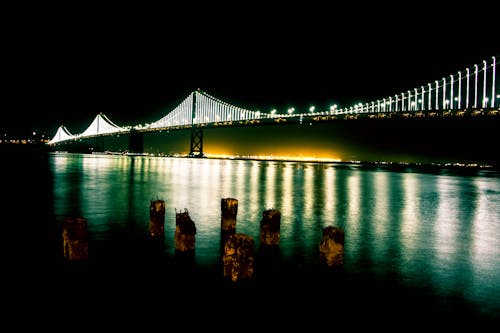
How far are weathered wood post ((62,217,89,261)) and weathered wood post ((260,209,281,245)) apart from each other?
2.48 m

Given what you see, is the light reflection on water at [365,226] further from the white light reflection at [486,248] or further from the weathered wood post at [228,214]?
the weathered wood post at [228,214]

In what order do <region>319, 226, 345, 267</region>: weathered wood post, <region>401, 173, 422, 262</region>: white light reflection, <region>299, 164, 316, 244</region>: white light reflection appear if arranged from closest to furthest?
<region>319, 226, 345, 267</region>: weathered wood post, <region>401, 173, 422, 262</region>: white light reflection, <region>299, 164, 316, 244</region>: white light reflection

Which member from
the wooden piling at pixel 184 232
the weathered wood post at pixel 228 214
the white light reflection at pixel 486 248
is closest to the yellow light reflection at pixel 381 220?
the white light reflection at pixel 486 248

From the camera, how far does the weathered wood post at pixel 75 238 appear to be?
5.60 m

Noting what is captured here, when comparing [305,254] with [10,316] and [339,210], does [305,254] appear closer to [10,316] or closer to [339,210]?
[10,316]

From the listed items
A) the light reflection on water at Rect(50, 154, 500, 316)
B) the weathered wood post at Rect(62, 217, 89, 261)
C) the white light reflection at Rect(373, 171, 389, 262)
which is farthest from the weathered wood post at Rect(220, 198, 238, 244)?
the weathered wood post at Rect(62, 217, 89, 261)

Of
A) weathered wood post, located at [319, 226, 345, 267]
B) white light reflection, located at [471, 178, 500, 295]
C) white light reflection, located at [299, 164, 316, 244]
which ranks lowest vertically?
white light reflection, located at [471, 178, 500, 295]

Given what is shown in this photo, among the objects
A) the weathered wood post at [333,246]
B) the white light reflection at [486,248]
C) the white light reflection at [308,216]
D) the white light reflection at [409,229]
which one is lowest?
the white light reflection at [486,248]

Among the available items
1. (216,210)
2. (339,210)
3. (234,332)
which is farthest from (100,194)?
(234,332)

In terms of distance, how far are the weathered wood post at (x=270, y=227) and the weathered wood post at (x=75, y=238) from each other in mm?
2479

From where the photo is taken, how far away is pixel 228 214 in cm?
779

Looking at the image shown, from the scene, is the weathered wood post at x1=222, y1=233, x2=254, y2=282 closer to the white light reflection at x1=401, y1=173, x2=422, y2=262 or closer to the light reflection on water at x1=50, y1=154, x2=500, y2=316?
the light reflection on water at x1=50, y1=154, x2=500, y2=316

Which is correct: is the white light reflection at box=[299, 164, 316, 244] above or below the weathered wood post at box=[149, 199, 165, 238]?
below

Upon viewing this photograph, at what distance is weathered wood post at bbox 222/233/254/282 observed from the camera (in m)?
4.76
